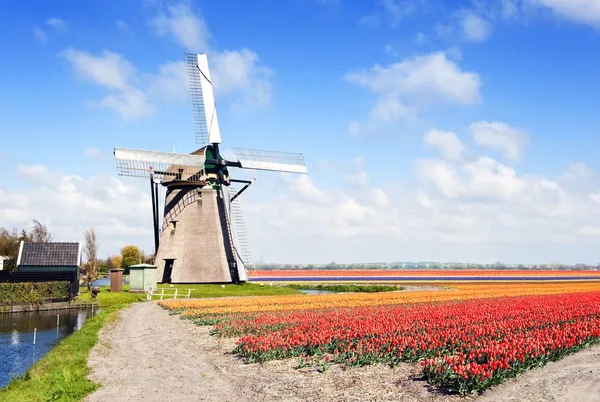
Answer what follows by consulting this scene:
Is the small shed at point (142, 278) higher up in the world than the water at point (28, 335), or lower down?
higher up

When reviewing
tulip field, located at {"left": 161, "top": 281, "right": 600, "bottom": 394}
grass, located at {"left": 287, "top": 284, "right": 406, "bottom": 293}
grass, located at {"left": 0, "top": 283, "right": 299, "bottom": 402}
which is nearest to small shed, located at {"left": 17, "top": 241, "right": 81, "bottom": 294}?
grass, located at {"left": 0, "top": 283, "right": 299, "bottom": 402}

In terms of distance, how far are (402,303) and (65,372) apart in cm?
2245

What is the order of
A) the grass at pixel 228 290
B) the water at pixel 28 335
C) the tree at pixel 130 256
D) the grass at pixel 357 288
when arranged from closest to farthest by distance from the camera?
the water at pixel 28 335 → the grass at pixel 228 290 → the grass at pixel 357 288 → the tree at pixel 130 256

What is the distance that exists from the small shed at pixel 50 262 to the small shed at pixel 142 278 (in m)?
4.97

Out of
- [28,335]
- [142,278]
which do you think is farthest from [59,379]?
[142,278]

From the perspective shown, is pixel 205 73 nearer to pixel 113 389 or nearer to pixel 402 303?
pixel 402 303

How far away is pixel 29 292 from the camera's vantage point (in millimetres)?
36750

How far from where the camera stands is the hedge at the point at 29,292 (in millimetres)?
35906

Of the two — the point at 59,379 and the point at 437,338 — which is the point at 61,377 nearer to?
the point at 59,379

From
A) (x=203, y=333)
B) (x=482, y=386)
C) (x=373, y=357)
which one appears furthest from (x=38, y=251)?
(x=482, y=386)

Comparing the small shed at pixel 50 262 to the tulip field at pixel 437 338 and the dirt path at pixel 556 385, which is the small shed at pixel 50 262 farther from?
the dirt path at pixel 556 385

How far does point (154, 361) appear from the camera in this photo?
1662 centimetres

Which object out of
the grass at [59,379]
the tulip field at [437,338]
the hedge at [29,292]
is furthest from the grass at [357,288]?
the grass at [59,379]

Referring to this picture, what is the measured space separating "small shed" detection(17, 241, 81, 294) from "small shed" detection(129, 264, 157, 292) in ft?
16.3
